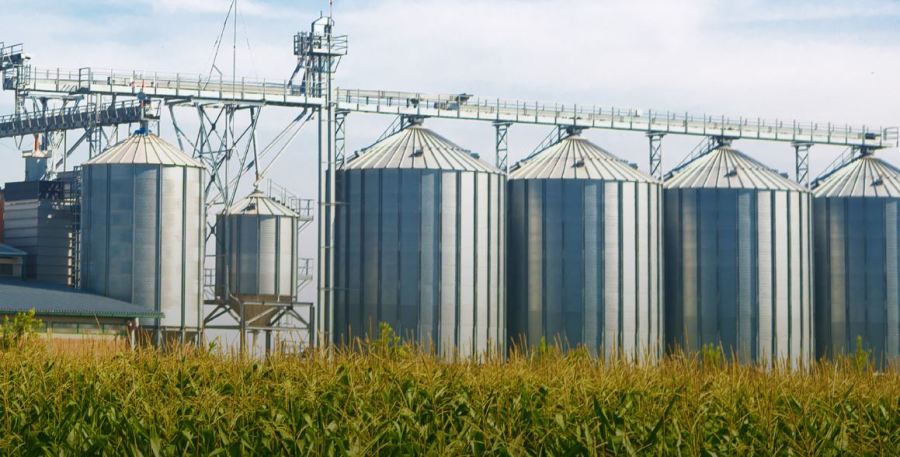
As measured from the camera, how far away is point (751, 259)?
3140 inches

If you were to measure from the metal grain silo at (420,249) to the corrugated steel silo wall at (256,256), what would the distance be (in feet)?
10.2

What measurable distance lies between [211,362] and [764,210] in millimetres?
58430

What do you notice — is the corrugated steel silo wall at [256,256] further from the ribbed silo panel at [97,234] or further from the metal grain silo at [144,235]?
the ribbed silo panel at [97,234]

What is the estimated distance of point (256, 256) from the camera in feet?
241

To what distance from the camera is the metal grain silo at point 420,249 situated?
7156cm

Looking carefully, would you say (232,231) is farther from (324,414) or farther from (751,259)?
(324,414)

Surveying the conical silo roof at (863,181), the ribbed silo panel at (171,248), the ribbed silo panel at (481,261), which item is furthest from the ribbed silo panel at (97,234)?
the conical silo roof at (863,181)

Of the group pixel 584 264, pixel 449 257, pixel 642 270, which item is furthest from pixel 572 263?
pixel 449 257

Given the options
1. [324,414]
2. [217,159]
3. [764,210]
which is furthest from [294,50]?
[324,414]

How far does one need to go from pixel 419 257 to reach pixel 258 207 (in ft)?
32.0

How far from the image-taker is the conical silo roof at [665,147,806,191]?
8138 centimetres

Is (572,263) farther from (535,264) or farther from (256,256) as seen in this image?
(256,256)

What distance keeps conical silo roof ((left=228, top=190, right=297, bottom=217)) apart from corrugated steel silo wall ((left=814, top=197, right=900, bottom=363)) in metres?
35.3

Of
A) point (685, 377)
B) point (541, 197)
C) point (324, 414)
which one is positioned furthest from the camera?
point (541, 197)
